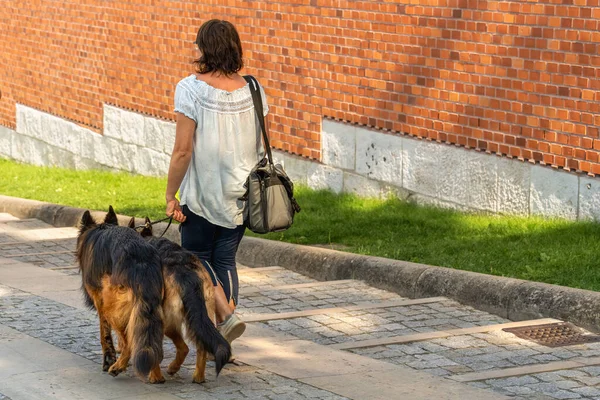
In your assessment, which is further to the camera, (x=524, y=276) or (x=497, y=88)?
(x=497, y=88)

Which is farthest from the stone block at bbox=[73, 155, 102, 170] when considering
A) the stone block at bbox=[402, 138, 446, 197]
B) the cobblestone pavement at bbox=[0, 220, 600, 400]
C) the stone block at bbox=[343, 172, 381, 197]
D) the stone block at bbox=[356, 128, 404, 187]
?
the cobblestone pavement at bbox=[0, 220, 600, 400]

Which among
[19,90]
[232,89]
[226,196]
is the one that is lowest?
[19,90]

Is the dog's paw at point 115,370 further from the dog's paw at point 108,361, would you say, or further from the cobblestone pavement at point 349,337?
the cobblestone pavement at point 349,337

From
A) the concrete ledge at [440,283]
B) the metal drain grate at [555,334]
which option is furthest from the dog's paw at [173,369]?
the concrete ledge at [440,283]

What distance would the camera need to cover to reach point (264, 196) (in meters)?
6.73

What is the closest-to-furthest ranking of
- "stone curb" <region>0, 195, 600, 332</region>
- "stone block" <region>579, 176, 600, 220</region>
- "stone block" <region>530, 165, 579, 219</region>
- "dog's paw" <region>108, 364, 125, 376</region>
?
"dog's paw" <region>108, 364, 125, 376</region>
"stone curb" <region>0, 195, 600, 332</region>
"stone block" <region>579, 176, 600, 220</region>
"stone block" <region>530, 165, 579, 219</region>

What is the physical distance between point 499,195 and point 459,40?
1.43 meters

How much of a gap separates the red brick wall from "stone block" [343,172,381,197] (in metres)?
0.56

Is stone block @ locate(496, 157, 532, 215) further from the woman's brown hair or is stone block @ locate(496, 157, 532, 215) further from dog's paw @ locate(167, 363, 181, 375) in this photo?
dog's paw @ locate(167, 363, 181, 375)

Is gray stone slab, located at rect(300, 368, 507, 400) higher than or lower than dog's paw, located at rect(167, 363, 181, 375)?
higher

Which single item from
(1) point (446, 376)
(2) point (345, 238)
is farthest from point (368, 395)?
(2) point (345, 238)

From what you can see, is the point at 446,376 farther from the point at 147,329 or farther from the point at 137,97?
the point at 137,97

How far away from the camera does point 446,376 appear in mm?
6469

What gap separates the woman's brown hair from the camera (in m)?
6.63
